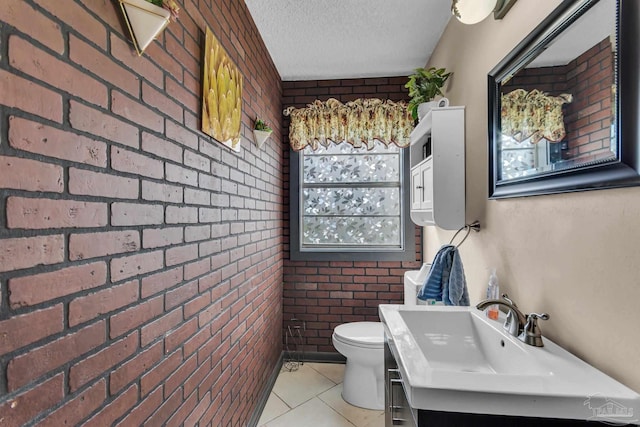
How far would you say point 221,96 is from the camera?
4.83 ft

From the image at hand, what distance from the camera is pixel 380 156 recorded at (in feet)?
9.68

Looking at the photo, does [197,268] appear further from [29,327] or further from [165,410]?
[29,327]

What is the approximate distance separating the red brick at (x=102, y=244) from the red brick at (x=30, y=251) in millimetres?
33

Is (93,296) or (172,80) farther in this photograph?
(172,80)

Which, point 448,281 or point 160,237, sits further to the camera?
point 448,281

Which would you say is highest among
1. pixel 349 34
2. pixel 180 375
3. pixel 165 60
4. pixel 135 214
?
pixel 349 34

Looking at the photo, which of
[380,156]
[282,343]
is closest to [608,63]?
[380,156]

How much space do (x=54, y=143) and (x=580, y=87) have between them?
1322mm

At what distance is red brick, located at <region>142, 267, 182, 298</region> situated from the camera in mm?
942

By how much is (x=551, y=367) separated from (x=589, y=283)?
256 millimetres

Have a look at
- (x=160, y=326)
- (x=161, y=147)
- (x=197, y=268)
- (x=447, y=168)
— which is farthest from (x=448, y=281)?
(x=161, y=147)

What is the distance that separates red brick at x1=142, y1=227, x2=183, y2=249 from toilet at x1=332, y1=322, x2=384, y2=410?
1.46 m

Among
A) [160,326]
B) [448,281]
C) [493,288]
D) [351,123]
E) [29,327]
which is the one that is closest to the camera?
[29,327]

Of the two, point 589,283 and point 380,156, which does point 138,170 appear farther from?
point 380,156
